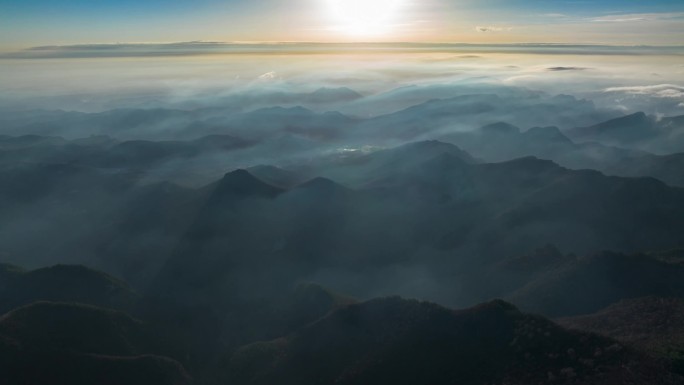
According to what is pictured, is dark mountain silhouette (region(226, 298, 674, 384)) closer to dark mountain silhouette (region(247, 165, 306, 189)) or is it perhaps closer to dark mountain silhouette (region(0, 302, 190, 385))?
dark mountain silhouette (region(0, 302, 190, 385))

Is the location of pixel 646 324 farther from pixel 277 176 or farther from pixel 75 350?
pixel 277 176

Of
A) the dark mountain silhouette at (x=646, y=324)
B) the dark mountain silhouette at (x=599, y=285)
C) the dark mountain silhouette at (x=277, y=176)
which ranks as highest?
the dark mountain silhouette at (x=646, y=324)

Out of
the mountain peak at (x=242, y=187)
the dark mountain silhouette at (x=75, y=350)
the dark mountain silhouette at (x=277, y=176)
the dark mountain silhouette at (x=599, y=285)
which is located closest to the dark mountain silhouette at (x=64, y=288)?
the dark mountain silhouette at (x=75, y=350)

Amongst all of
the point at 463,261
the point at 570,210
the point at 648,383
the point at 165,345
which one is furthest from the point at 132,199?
the point at 648,383

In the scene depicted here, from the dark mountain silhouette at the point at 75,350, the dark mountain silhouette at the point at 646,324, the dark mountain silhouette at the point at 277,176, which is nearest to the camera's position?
the dark mountain silhouette at the point at 646,324

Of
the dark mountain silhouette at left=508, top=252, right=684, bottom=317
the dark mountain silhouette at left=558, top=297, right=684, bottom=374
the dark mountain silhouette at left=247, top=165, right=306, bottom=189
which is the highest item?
the dark mountain silhouette at left=558, top=297, right=684, bottom=374

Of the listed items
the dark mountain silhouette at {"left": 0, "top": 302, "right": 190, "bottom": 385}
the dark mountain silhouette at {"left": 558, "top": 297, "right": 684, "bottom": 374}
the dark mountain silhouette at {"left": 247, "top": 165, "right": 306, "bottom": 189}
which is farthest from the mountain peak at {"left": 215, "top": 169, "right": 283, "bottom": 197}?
the dark mountain silhouette at {"left": 558, "top": 297, "right": 684, "bottom": 374}

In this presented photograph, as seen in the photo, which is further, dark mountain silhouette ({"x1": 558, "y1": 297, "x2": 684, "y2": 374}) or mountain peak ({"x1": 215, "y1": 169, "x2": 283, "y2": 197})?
mountain peak ({"x1": 215, "y1": 169, "x2": 283, "y2": 197})

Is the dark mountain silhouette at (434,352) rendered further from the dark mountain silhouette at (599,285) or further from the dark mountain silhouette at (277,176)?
the dark mountain silhouette at (277,176)

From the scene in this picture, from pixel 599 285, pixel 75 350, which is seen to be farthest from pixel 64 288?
pixel 599 285

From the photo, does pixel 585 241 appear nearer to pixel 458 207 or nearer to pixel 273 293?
pixel 458 207
